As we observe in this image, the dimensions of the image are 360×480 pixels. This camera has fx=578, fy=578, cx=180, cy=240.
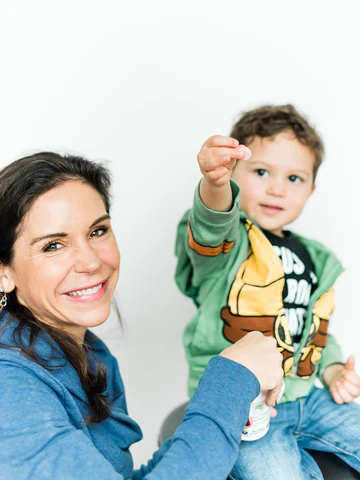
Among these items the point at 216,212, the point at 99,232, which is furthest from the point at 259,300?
the point at 99,232

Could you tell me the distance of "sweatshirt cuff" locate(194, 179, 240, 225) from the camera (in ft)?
3.86

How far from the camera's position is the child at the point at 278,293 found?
4.27ft

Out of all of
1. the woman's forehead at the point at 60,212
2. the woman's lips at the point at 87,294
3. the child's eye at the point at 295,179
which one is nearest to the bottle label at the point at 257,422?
the woman's lips at the point at 87,294

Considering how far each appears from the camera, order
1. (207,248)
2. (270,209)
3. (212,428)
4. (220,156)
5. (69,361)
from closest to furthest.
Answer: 1. (212,428)
2. (220,156)
3. (69,361)
4. (207,248)
5. (270,209)

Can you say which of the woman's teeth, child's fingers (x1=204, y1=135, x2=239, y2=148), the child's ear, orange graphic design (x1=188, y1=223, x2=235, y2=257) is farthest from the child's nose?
the child's ear

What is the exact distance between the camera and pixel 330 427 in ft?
4.54

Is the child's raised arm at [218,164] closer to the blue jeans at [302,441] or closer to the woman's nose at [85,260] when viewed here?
the woman's nose at [85,260]

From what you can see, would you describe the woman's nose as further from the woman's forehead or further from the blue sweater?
the blue sweater

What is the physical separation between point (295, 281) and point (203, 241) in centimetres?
33

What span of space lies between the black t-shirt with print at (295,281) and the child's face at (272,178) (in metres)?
0.06

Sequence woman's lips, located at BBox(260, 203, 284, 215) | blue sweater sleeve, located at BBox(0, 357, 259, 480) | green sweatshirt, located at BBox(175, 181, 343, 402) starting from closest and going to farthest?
blue sweater sleeve, located at BBox(0, 357, 259, 480)
green sweatshirt, located at BBox(175, 181, 343, 402)
woman's lips, located at BBox(260, 203, 284, 215)

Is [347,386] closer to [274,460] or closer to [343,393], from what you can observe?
[343,393]

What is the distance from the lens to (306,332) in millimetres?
1417

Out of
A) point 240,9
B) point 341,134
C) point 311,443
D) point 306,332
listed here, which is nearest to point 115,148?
point 240,9
